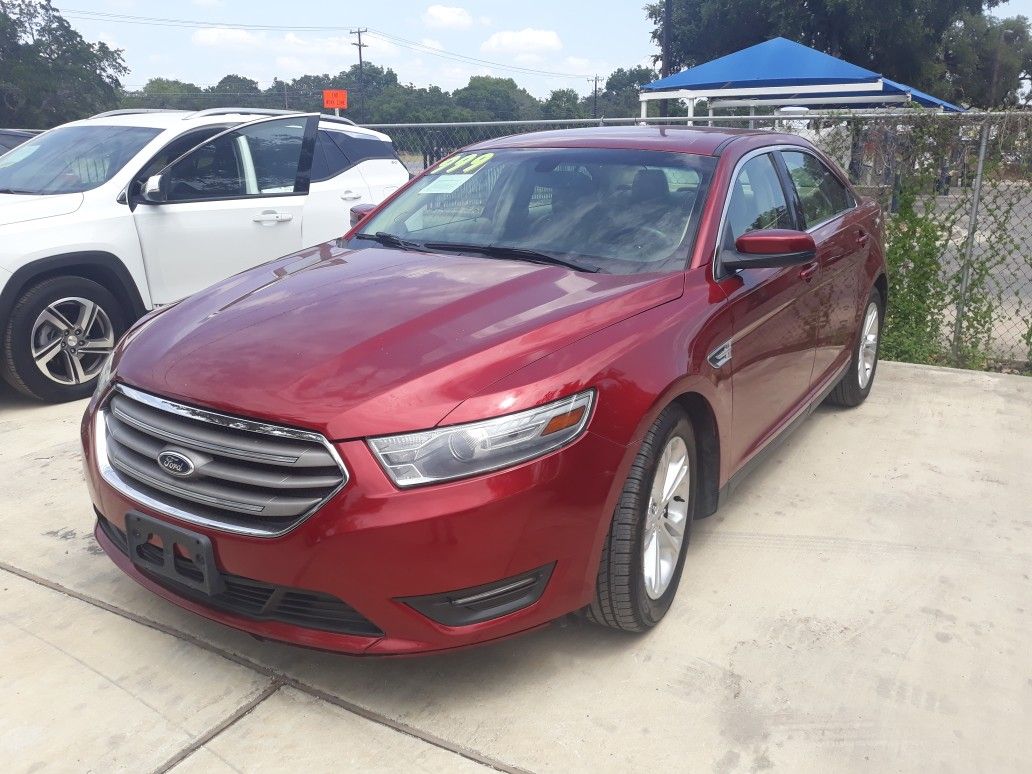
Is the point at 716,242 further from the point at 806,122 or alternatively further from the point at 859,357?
the point at 806,122

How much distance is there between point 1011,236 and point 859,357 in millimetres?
2092

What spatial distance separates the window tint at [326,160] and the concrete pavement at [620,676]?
3.63m

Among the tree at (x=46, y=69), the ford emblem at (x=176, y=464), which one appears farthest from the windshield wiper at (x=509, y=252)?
the tree at (x=46, y=69)

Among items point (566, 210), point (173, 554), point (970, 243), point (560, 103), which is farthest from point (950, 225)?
point (560, 103)

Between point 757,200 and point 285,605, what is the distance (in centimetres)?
259

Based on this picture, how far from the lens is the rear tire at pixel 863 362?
5.21 metres

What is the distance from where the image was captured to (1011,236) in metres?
→ 6.41

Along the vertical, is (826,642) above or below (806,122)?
below

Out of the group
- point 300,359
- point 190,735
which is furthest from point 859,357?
point 190,735

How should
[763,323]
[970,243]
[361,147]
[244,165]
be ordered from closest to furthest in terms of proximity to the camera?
[763,323] → [244,165] → [970,243] → [361,147]

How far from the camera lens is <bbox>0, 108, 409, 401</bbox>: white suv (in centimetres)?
520

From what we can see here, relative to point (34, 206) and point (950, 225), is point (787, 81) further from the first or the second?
point (34, 206)

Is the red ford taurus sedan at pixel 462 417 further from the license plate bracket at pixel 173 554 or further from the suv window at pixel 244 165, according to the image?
the suv window at pixel 244 165

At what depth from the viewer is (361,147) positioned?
7.33m
